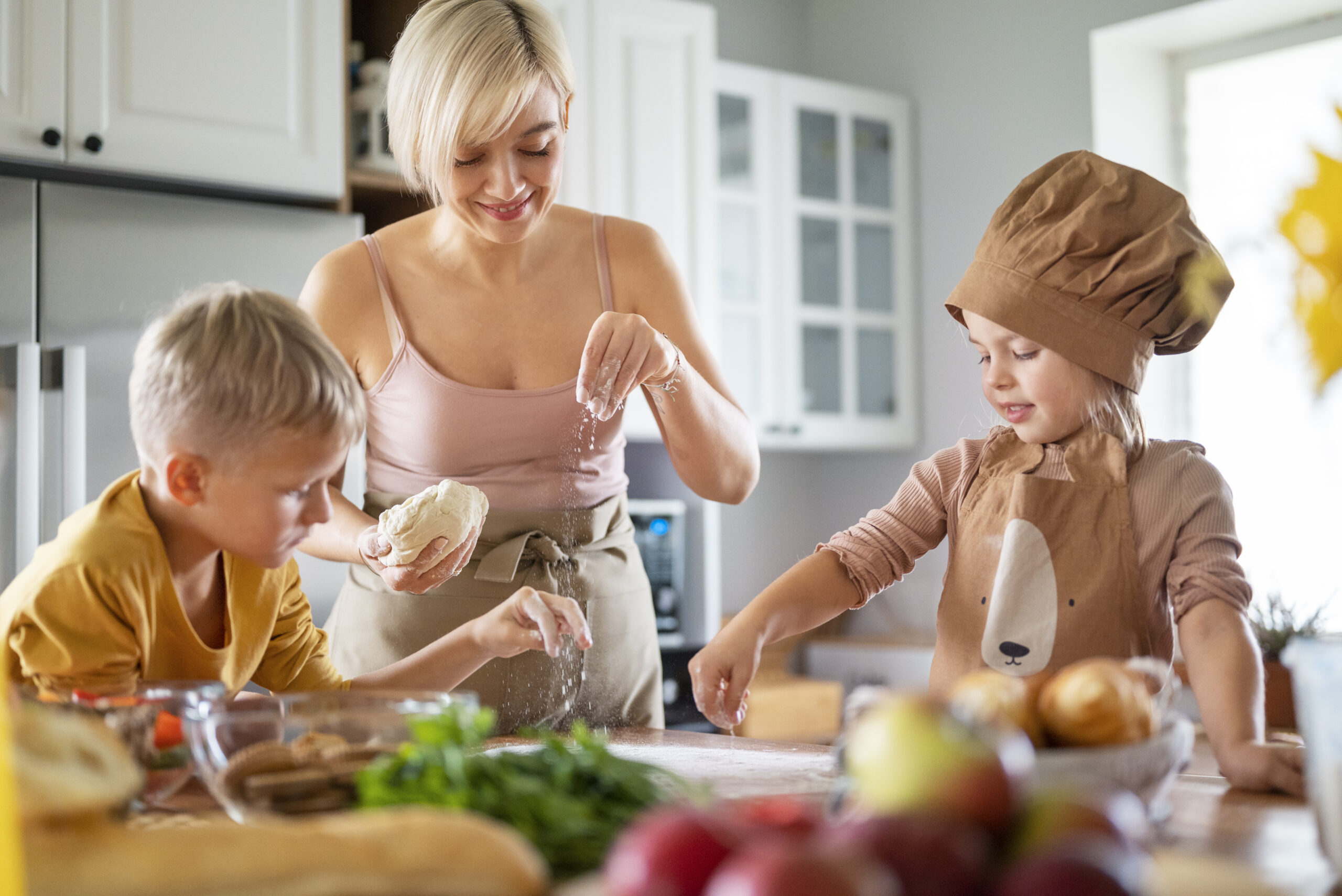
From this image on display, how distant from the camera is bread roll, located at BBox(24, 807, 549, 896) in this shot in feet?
1.52

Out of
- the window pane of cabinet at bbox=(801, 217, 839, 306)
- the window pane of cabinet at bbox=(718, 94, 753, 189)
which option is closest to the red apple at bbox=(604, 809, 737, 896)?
the window pane of cabinet at bbox=(718, 94, 753, 189)

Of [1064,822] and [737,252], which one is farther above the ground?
[737,252]

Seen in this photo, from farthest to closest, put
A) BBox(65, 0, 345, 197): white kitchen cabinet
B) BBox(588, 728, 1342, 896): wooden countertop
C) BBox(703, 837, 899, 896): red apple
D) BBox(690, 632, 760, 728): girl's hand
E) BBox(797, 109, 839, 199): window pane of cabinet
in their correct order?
BBox(797, 109, 839, 199): window pane of cabinet, BBox(65, 0, 345, 197): white kitchen cabinet, BBox(690, 632, 760, 728): girl's hand, BBox(588, 728, 1342, 896): wooden countertop, BBox(703, 837, 899, 896): red apple

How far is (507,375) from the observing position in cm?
148

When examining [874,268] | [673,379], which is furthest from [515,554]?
[874,268]

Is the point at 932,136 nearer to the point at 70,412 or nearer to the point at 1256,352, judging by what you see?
the point at 1256,352

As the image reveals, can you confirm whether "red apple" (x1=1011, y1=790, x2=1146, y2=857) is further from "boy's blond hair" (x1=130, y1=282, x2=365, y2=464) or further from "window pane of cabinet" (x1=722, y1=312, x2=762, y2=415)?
Answer: "window pane of cabinet" (x1=722, y1=312, x2=762, y2=415)

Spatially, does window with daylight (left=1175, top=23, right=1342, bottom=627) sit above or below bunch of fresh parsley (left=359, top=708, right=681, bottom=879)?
above

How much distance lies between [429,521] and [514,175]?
0.42m

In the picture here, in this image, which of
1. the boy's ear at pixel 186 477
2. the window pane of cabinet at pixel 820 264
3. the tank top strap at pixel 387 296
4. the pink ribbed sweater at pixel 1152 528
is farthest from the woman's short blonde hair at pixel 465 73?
the window pane of cabinet at pixel 820 264

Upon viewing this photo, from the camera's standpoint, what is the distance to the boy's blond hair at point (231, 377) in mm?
992

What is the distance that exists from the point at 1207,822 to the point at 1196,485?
1.55 ft

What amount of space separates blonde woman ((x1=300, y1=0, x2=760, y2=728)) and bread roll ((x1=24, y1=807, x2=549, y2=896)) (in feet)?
2.50

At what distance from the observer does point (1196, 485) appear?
45.9 inches
